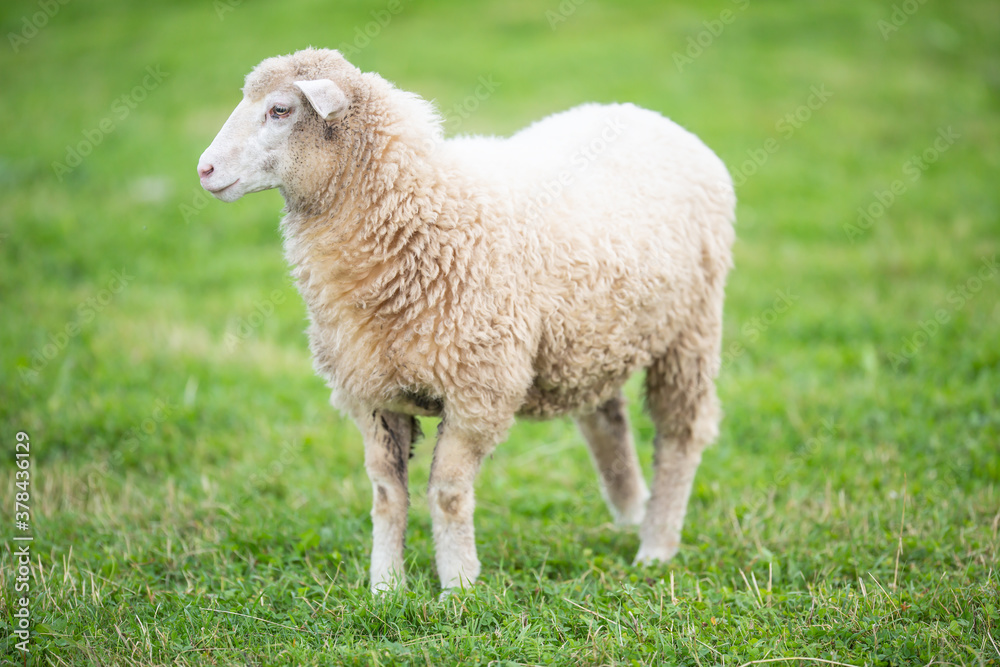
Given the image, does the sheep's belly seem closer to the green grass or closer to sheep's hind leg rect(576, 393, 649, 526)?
sheep's hind leg rect(576, 393, 649, 526)

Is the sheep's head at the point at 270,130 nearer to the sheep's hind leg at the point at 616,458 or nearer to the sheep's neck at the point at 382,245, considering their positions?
the sheep's neck at the point at 382,245

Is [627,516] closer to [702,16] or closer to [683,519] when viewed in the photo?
[683,519]

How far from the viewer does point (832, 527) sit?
423 centimetres

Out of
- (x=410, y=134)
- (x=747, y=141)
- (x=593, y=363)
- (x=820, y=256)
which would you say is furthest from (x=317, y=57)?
(x=747, y=141)

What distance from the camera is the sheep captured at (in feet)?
10.7

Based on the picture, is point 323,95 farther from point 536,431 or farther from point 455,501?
point 536,431

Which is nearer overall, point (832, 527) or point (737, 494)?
point (832, 527)

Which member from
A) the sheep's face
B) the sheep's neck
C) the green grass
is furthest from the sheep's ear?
the green grass

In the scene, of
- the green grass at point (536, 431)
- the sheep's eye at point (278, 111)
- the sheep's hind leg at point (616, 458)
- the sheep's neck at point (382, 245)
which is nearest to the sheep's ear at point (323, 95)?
the sheep's eye at point (278, 111)

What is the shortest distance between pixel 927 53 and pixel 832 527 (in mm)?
12858

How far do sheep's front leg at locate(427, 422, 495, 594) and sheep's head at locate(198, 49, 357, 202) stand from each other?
1.26m

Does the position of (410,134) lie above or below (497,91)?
above

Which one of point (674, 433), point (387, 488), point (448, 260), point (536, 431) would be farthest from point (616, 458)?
point (448, 260)

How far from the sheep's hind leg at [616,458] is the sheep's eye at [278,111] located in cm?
231
